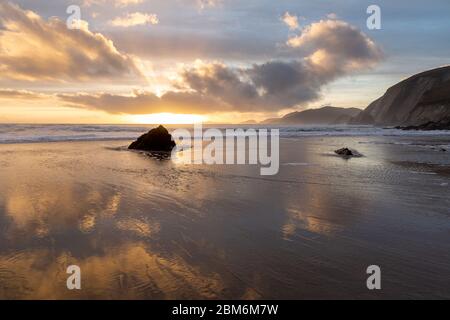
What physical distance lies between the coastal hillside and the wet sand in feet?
268

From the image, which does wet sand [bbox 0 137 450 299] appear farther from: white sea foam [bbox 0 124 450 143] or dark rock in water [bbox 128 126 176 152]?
white sea foam [bbox 0 124 450 143]

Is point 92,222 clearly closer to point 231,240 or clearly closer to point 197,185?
point 231,240

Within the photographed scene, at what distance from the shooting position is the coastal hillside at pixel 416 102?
90.6 meters

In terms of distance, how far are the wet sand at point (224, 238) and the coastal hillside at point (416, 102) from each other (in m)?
81.6

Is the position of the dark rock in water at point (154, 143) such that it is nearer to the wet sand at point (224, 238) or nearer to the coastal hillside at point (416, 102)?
the wet sand at point (224, 238)

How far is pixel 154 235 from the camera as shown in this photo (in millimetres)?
6074

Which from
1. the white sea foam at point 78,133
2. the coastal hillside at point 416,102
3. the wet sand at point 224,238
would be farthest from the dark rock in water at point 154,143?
the coastal hillside at point 416,102

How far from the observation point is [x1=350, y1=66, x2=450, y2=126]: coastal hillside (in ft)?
297

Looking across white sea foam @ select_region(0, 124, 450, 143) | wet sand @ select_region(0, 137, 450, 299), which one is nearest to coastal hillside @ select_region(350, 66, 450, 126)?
white sea foam @ select_region(0, 124, 450, 143)

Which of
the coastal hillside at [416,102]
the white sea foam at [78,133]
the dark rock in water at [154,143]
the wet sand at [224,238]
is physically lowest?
the wet sand at [224,238]

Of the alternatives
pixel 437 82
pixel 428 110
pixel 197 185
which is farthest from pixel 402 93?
pixel 197 185

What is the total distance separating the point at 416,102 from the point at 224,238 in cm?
12625

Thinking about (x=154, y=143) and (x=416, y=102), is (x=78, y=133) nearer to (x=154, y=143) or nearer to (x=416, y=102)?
(x=154, y=143)

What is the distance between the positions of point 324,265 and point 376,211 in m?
3.48
